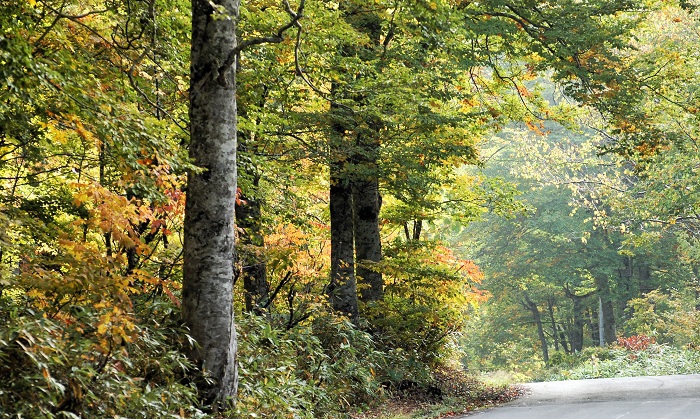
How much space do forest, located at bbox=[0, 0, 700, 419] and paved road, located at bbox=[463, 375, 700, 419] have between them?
1.10 meters

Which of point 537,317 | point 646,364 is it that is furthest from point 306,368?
point 537,317

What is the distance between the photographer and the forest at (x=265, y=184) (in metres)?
6.52

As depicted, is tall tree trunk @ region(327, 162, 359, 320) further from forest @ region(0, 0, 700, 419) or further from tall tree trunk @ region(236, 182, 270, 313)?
tall tree trunk @ region(236, 182, 270, 313)

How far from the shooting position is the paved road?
1088 centimetres

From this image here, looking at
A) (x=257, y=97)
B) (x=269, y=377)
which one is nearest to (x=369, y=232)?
(x=257, y=97)

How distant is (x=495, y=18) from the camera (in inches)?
550

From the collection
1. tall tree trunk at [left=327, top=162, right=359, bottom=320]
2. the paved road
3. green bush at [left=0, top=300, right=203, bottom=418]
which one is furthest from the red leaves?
green bush at [left=0, top=300, right=203, bottom=418]

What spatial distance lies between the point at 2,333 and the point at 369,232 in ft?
35.2

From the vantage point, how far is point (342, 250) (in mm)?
14062

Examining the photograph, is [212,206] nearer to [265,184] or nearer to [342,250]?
[265,184]

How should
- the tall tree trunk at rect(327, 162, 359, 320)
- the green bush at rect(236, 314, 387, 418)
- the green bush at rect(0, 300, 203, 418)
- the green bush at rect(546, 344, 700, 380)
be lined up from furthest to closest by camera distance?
the green bush at rect(546, 344, 700, 380)
the tall tree trunk at rect(327, 162, 359, 320)
the green bush at rect(236, 314, 387, 418)
the green bush at rect(0, 300, 203, 418)

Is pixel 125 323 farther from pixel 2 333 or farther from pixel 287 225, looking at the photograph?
pixel 287 225

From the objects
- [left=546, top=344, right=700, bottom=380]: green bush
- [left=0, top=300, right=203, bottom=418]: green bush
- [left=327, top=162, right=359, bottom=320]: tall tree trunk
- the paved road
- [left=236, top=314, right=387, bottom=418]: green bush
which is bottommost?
[left=546, top=344, right=700, bottom=380]: green bush

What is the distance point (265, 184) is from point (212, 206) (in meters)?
4.33
